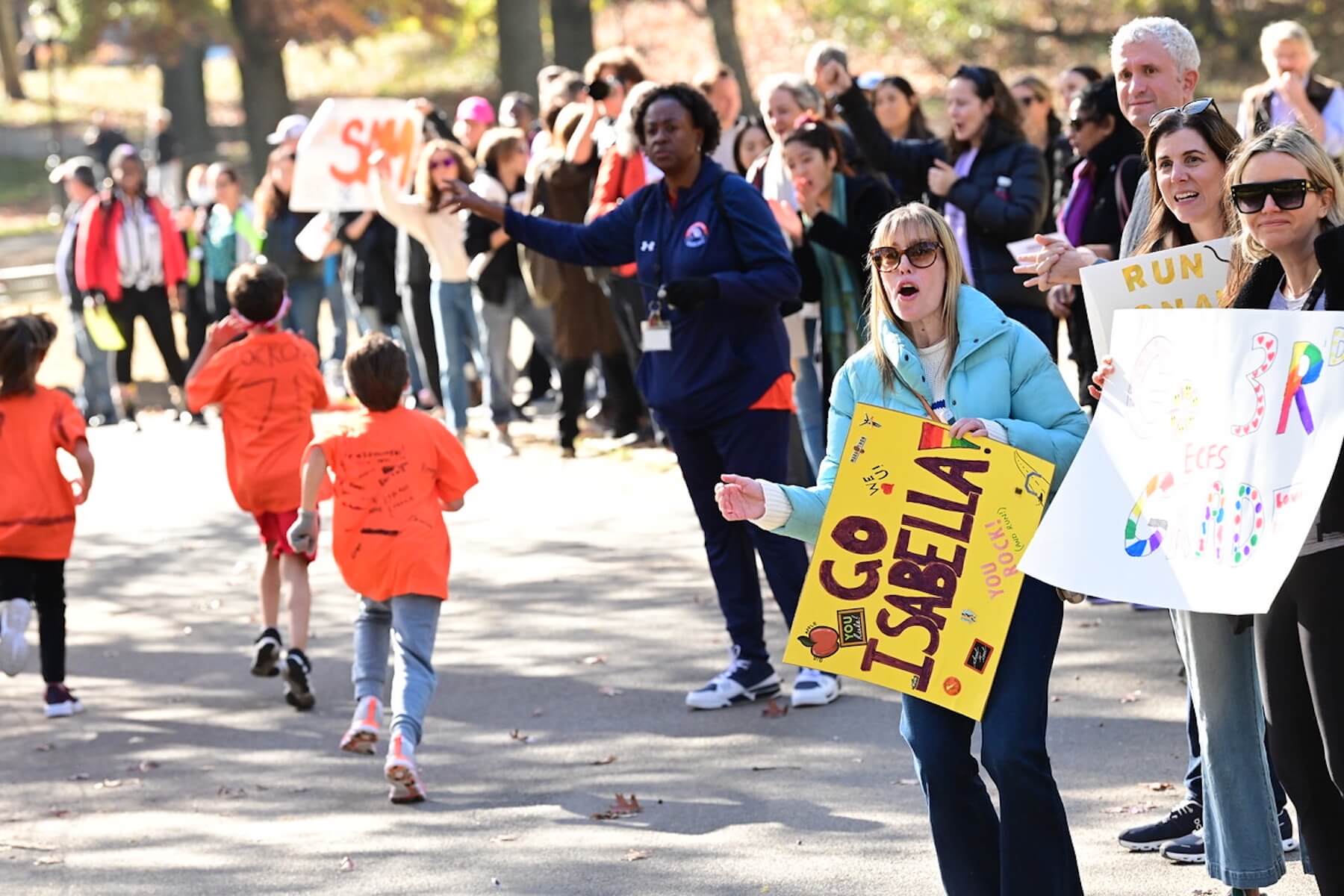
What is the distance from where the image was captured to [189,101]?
135ft

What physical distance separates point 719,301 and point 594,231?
0.64 meters

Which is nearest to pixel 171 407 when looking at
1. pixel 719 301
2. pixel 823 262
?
pixel 823 262

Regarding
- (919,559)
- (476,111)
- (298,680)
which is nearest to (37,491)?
(298,680)

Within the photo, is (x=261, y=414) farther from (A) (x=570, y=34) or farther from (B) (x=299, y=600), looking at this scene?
(A) (x=570, y=34)

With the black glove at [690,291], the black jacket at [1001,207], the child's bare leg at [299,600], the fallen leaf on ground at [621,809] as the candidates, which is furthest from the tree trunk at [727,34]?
the fallen leaf on ground at [621,809]

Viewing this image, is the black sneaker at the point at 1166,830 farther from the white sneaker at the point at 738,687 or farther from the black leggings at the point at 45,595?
the black leggings at the point at 45,595

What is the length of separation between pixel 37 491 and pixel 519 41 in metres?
20.3

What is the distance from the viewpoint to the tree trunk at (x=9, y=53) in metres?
49.2

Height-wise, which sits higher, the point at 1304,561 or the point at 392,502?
the point at 1304,561

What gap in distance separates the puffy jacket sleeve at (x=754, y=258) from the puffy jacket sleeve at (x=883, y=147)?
7.00 feet

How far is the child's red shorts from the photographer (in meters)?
8.47

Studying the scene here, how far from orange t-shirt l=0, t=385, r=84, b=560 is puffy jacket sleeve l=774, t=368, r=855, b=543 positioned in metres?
4.32

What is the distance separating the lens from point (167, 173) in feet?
95.7

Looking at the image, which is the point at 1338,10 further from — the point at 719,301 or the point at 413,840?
the point at 413,840
